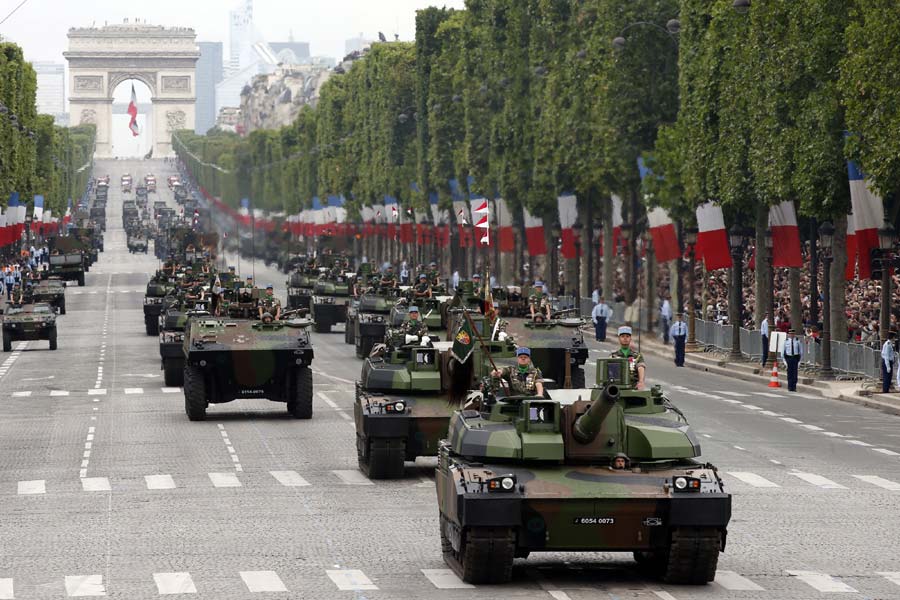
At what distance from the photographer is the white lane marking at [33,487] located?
89.9 feet

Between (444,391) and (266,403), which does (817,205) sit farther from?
(444,391)

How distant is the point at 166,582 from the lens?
19031mm

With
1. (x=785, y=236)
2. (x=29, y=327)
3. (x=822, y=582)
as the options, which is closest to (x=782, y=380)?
(x=785, y=236)

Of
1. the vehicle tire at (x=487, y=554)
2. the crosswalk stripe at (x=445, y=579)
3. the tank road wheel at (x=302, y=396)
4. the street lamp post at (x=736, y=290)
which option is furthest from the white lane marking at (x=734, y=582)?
the street lamp post at (x=736, y=290)

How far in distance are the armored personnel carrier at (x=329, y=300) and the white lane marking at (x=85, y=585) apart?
5406 centimetres

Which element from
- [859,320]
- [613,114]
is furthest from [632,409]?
[613,114]

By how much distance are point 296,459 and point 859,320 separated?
30244 mm

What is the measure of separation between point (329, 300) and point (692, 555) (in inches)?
2204

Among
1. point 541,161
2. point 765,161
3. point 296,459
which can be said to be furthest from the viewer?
point 541,161

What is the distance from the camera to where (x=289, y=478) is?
28609 mm

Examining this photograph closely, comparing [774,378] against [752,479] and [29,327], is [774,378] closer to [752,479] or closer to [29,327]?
[752,479]

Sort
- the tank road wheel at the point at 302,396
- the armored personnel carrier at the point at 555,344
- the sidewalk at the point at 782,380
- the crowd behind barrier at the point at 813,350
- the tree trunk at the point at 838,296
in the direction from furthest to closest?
1. the tree trunk at the point at 838,296
2. the crowd behind barrier at the point at 813,350
3. the sidewalk at the point at 782,380
4. the armored personnel carrier at the point at 555,344
5. the tank road wheel at the point at 302,396

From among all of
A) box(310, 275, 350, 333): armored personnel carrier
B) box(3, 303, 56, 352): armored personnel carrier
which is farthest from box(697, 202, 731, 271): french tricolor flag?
box(3, 303, 56, 352): armored personnel carrier

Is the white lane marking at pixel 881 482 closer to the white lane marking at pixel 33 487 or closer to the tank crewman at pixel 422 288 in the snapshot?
the white lane marking at pixel 33 487
